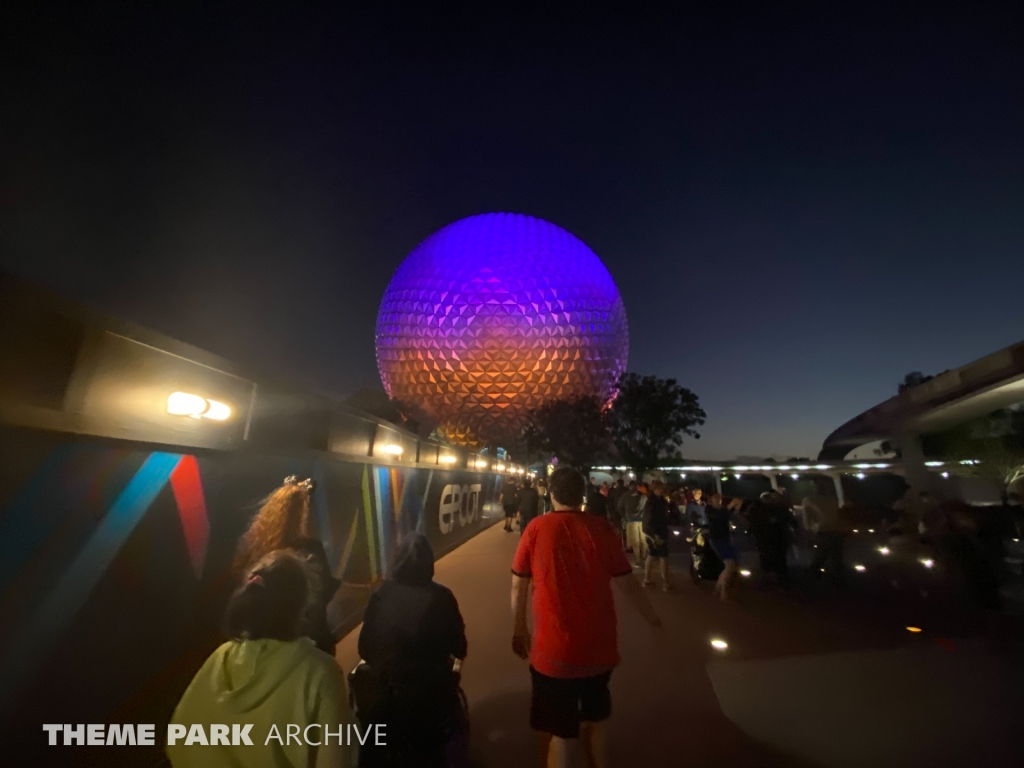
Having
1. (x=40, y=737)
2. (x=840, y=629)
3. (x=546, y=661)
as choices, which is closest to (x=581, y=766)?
(x=546, y=661)

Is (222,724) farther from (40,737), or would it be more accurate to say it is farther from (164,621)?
(164,621)

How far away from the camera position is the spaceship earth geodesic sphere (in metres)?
21.5

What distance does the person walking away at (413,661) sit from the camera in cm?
211

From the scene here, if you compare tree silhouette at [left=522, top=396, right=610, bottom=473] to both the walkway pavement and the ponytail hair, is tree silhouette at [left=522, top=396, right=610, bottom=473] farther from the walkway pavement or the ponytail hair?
the ponytail hair

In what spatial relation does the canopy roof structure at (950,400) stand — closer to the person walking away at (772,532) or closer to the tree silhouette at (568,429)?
the person walking away at (772,532)

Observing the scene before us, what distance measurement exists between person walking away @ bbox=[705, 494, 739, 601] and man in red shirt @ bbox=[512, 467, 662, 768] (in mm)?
4281

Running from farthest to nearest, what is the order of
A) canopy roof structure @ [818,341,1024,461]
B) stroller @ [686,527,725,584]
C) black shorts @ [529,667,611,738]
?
canopy roof structure @ [818,341,1024,461] < stroller @ [686,527,725,584] < black shorts @ [529,667,611,738]

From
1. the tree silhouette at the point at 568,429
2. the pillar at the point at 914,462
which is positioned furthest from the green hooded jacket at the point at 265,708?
the tree silhouette at the point at 568,429

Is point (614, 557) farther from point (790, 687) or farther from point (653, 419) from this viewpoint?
point (653, 419)

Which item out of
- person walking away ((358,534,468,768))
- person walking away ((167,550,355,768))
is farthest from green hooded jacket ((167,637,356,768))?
person walking away ((358,534,468,768))

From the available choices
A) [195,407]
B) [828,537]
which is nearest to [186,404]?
[195,407]

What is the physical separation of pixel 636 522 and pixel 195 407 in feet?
24.2

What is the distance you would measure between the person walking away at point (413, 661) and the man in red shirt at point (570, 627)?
0.40 meters

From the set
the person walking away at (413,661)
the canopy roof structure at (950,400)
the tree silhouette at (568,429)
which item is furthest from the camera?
the tree silhouette at (568,429)
